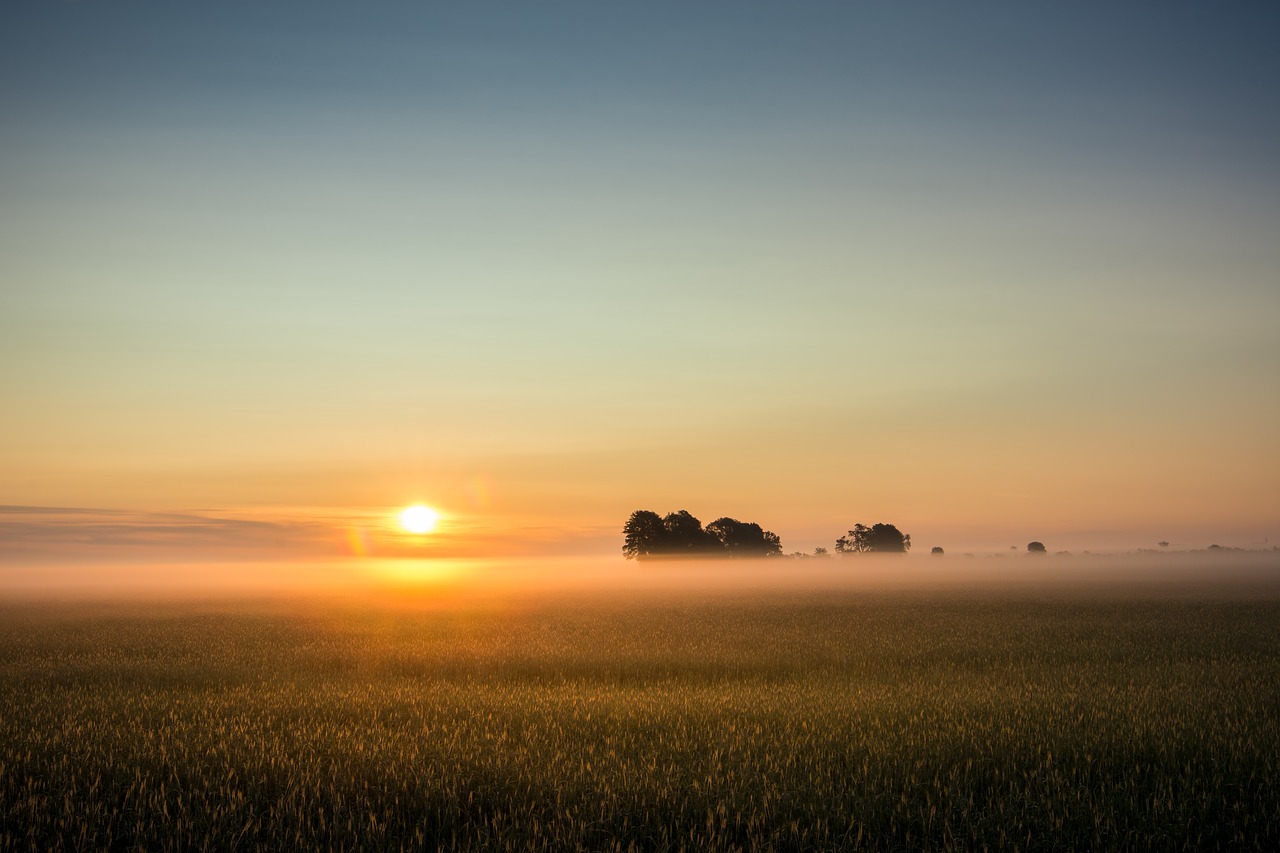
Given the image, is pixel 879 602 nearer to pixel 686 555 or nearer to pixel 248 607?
pixel 248 607

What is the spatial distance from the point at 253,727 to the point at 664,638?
17809 mm

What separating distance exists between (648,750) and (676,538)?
4992 inches

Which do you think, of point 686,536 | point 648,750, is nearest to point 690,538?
point 686,536

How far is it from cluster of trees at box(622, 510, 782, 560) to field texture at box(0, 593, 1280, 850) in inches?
4441

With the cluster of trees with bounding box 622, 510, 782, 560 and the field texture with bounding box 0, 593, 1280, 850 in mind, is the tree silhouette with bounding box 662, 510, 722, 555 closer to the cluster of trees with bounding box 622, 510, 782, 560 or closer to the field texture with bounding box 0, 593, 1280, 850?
the cluster of trees with bounding box 622, 510, 782, 560

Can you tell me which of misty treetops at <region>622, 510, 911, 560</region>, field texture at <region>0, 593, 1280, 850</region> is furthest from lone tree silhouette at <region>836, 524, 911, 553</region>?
field texture at <region>0, 593, 1280, 850</region>

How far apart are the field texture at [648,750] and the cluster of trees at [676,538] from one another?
4441 inches

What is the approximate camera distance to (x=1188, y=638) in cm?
2558

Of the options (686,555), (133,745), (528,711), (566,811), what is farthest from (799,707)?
(686,555)

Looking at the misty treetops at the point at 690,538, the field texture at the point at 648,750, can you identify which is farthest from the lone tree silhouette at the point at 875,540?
the field texture at the point at 648,750

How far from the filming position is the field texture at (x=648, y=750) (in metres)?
7.78

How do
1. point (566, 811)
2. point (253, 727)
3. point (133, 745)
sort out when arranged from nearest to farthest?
point (566, 811) < point (133, 745) < point (253, 727)

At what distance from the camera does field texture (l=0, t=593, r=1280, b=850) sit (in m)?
7.78

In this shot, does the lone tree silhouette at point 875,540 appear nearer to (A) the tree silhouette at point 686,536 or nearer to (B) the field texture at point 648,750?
(A) the tree silhouette at point 686,536
